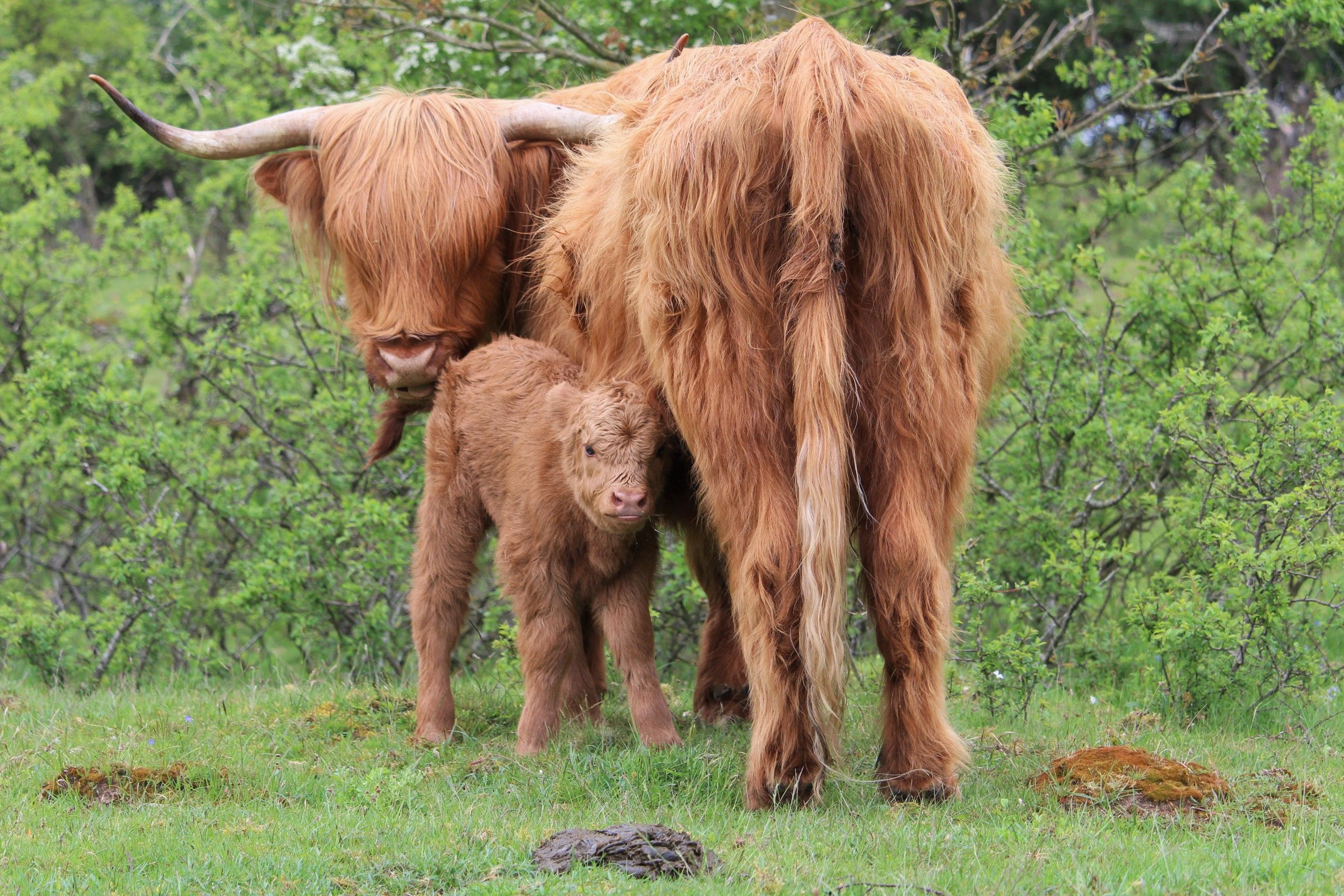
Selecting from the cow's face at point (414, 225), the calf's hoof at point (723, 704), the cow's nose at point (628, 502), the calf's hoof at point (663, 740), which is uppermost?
the cow's face at point (414, 225)

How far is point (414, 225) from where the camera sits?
5.56 m

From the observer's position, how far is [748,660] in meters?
4.07

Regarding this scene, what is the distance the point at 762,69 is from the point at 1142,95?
16.9ft

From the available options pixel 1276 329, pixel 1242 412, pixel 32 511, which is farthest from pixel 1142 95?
pixel 32 511

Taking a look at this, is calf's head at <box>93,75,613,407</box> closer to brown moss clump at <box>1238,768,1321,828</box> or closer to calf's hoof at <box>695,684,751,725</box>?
calf's hoof at <box>695,684,751,725</box>

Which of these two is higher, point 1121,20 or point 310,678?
point 1121,20

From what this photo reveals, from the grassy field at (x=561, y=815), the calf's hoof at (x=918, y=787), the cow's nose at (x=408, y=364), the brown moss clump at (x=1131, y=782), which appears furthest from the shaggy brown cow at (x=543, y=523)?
the brown moss clump at (x=1131, y=782)

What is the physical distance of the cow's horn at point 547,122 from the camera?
5.84 meters

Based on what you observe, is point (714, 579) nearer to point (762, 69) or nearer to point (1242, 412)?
point (762, 69)

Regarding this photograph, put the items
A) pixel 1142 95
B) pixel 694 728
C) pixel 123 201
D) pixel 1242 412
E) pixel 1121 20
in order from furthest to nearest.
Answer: pixel 1121 20 < pixel 123 201 < pixel 1142 95 < pixel 1242 412 < pixel 694 728

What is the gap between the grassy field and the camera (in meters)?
3.49

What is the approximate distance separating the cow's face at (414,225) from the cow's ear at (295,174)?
3.9 inches

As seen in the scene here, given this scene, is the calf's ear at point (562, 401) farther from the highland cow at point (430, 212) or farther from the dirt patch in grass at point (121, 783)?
the dirt patch in grass at point (121, 783)

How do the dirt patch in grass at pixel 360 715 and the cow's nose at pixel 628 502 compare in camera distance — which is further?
the dirt patch in grass at pixel 360 715
